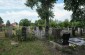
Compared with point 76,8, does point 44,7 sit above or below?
above

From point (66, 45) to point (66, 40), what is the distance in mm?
513

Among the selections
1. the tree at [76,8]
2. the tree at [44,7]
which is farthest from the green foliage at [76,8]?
the tree at [44,7]

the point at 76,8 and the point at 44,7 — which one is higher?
the point at 44,7

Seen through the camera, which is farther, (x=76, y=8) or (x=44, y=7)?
(x=44, y=7)

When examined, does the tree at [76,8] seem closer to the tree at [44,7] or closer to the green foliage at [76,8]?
the green foliage at [76,8]

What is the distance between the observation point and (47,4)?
22.6 m

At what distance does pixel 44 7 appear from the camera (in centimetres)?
2317

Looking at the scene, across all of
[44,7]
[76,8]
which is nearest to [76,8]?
[76,8]

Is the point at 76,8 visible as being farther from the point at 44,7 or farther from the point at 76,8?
Result: the point at 44,7

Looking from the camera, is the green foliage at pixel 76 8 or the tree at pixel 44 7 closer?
the green foliage at pixel 76 8

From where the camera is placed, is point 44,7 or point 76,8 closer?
point 76,8

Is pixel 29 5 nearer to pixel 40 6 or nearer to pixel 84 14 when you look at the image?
pixel 40 6

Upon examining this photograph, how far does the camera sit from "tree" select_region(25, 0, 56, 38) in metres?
22.6

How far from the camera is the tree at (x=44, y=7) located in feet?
74.0
